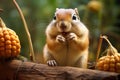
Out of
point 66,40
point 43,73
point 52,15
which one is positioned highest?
point 52,15

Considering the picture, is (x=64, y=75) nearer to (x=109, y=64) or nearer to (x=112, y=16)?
(x=109, y=64)

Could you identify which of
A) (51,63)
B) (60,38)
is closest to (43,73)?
(51,63)

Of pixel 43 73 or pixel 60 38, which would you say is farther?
pixel 60 38

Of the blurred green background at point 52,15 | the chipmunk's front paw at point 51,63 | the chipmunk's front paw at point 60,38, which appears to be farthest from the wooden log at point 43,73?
the blurred green background at point 52,15

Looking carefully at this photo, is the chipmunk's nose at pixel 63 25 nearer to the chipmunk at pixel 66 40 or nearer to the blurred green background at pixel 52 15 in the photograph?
the chipmunk at pixel 66 40

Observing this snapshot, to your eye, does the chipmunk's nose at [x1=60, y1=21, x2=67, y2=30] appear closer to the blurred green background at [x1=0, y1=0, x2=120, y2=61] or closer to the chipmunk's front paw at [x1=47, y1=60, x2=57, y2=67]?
the chipmunk's front paw at [x1=47, y1=60, x2=57, y2=67]

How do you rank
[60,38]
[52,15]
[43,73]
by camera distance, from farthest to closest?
1. [52,15]
2. [60,38]
3. [43,73]

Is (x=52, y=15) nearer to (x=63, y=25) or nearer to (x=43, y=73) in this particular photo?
(x=63, y=25)
